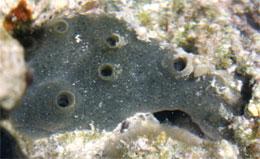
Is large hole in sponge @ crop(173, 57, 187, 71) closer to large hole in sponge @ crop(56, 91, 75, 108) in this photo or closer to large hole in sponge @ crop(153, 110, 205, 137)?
large hole in sponge @ crop(153, 110, 205, 137)

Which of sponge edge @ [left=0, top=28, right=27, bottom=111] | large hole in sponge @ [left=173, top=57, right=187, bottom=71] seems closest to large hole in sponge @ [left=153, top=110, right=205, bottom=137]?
large hole in sponge @ [left=173, top=57, right=187, bottom=71]

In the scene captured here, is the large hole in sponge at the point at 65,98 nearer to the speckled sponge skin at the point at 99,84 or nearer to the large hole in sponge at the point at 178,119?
the speckled sponge skin at the point at 99,84

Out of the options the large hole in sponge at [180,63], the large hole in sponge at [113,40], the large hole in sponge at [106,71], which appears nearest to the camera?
the large hole in sponge at [106,71]

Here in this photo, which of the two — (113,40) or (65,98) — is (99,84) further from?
(113,40)

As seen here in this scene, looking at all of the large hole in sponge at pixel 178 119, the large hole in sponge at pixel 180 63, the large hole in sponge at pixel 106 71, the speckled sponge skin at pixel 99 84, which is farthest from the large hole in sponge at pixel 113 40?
the large hole in sponge at pixel 178 119

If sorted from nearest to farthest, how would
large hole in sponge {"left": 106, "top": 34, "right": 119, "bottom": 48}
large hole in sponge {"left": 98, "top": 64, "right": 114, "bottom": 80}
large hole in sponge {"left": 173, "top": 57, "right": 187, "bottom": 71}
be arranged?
1. large hole in sponge {"left": 98, "top": 64, "right": 114, "bottom": 80}
2. large hole in sponge {"left": 173, "top": 57, "right": 187, "bottom": 71}
3. large hole in sponge {"left": 106, "top": 34, "right": 119, "bottom": 48}

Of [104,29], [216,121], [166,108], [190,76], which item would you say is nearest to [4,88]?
[104,29]

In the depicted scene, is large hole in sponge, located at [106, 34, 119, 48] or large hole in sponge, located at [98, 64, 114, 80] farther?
large hole in sponge, located at [106, 34, 119, 48]

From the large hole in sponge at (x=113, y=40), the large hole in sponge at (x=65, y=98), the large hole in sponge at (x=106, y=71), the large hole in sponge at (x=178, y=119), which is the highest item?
the large hole in sponge at (x=113, y=40)
